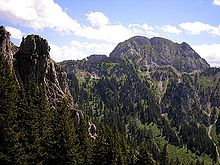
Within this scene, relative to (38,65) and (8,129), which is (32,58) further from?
(8,129)

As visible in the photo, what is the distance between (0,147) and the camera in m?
49.7

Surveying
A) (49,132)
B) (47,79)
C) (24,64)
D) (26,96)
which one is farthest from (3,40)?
(49,132)

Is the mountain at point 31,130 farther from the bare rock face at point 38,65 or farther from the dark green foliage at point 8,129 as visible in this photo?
the bare rock face at point 38,65

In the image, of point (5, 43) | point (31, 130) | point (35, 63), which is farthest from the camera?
point (35, 63)

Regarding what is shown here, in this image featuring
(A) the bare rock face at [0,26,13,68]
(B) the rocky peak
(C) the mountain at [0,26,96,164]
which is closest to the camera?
(C) the mountain at [0,26,96,164]

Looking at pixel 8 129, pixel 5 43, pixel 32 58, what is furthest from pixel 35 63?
pixel 8 129

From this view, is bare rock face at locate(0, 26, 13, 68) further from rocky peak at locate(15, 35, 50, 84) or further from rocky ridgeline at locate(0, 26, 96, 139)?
rocky peak at locate(15, 35, 50, 84)

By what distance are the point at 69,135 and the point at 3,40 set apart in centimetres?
5897

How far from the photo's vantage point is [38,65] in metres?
119

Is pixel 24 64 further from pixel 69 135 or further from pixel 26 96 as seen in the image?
pixel 69 135

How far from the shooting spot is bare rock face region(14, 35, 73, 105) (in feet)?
382

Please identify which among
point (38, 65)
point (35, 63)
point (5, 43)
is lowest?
point (38, 65)

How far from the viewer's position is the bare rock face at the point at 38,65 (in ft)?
382

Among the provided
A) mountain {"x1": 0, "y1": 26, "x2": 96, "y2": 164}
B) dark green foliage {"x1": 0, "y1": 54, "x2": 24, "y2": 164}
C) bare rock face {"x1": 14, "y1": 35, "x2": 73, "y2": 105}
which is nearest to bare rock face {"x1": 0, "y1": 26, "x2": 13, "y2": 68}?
bare rock face {"x1": 14, "y1": 35, "x2": 73, "y2": 105}
